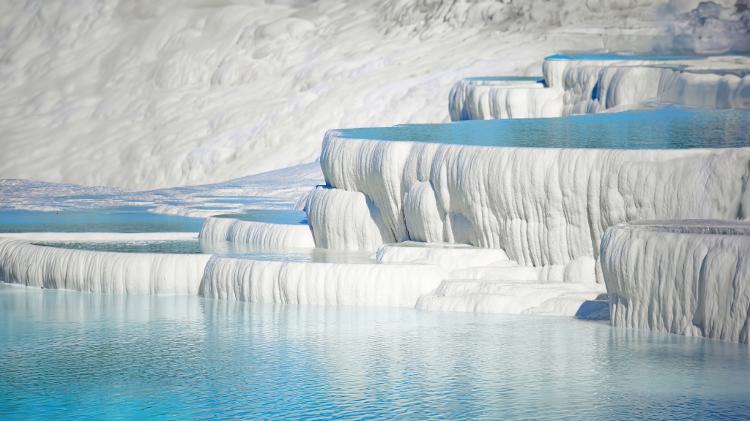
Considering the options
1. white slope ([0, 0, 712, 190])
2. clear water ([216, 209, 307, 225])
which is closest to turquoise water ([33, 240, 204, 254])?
clear water ([216, 209, 307, 225])

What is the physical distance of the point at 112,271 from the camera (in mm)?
20766

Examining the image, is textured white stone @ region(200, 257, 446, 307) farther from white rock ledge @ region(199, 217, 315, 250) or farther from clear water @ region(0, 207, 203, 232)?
clear water @ region(0, 207, 203, 232)

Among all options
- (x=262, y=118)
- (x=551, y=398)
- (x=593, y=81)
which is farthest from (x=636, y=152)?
(x=262, y=118)

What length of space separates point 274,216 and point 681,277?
1286 centimetres

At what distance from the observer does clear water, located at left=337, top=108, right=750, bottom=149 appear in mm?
19672

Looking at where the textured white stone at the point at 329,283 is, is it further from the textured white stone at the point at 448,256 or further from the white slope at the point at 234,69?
the white slope at the point at 234,69

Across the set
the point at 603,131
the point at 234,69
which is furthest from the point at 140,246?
the point at 234,69

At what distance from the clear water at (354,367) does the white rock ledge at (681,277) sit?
32 centimetres

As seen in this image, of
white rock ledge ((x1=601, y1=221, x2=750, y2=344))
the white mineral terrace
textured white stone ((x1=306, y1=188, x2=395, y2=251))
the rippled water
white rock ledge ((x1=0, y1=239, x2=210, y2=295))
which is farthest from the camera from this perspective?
the white mineral terrace

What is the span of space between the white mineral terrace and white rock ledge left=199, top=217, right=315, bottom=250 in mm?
8976

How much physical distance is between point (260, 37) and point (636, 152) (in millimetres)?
40877

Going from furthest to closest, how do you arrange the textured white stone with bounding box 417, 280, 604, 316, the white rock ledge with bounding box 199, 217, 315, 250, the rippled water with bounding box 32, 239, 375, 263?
the white rock ledge with bounding box 199, 217, 315, 250
the rippled water with bounding box 32, 239, 375, 263
the textured white stone with bounding box 417, 280, 604, 316

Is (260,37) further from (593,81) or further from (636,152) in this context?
(636,152)

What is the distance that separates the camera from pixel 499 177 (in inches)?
738
